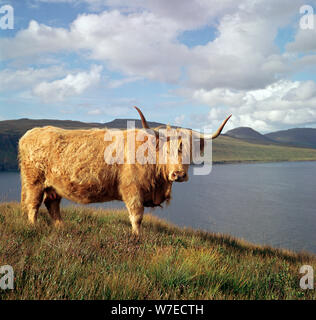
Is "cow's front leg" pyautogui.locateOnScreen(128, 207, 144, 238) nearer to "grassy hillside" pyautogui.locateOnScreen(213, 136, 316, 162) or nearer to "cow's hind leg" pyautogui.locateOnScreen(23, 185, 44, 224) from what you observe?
"cow's hind leg" pyautogui.locateOnScreen(23, 185, 44, 224)

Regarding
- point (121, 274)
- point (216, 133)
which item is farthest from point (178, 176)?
point (121, 274)

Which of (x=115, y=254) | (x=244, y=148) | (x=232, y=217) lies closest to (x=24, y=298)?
(x=115, y=254)

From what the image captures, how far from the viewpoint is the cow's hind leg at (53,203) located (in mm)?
5829

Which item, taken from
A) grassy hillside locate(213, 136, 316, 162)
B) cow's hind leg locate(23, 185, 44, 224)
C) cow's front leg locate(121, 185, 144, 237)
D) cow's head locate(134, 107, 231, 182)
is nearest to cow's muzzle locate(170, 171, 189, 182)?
cow's head locate(134, 107, 231, 182)

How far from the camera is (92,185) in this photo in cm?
517

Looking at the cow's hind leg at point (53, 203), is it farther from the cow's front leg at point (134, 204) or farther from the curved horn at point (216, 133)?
the curved horn at point (216, 133)

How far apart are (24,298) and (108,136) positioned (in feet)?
11.6

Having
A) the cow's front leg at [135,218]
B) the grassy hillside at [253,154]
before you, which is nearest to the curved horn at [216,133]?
the cow's front leg at [135,218]

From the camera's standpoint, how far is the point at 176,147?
5.04 m

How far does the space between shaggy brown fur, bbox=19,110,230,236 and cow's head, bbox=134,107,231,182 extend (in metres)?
0.03

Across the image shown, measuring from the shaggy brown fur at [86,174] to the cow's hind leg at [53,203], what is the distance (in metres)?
0.10

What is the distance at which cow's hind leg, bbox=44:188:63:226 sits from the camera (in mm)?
5829

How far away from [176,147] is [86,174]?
1.75m
